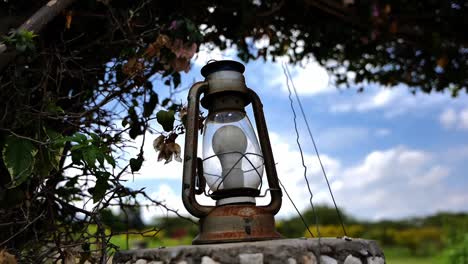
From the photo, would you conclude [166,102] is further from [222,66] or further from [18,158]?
[18,158]

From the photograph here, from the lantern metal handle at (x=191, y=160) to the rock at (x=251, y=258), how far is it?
0.27 metres

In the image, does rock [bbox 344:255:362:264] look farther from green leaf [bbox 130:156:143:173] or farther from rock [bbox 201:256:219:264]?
green leaf [bbox 130:156:143:173]

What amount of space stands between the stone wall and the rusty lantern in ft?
0.42

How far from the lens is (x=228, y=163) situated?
150cm

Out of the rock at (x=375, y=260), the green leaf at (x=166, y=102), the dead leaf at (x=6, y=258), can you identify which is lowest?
the rock at (x=375, y=260)

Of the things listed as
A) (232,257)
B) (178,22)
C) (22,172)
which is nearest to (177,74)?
(178,22)

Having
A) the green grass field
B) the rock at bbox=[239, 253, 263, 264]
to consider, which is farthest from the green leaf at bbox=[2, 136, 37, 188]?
Answer: the green grass field

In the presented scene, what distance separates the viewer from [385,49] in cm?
347

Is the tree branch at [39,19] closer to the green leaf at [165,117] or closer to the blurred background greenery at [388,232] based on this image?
the green leaf at [165,117]

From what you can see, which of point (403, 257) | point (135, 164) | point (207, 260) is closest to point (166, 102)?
point (135, 164)

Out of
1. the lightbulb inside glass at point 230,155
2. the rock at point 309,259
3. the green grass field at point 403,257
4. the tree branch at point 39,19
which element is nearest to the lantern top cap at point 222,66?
the lightbulb inside glass at point 230,155

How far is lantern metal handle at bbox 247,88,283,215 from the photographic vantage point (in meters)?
1.54

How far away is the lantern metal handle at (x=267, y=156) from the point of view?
154cm

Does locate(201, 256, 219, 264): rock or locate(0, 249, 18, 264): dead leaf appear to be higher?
locate(0, 249, 18, 264): dead leaf
